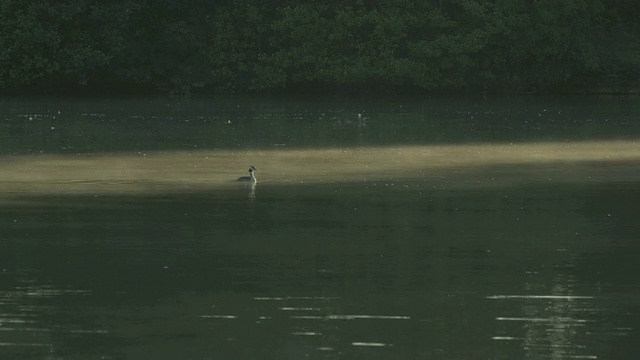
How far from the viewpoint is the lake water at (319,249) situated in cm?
895

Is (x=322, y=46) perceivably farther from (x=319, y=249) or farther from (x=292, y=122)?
(x=319, y=249)

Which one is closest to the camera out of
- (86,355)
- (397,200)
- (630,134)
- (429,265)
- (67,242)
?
(86,355)

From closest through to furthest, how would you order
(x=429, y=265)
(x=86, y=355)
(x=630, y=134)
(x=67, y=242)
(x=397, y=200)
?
(x=86, y=355) → (x=429, y=265) → (x=67, y=242) → (x=397, y=200) → (x=630, y=134)

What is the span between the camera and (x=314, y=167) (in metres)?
21.0

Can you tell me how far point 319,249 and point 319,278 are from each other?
1.54 m

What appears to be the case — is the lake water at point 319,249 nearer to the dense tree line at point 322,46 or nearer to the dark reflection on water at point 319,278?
the dark reflection on water at point 319,278

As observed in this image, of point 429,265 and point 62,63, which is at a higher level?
point 62,63

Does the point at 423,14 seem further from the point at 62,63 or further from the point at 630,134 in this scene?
the point at 630,134

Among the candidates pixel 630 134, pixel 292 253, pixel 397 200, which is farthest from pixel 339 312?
pixel 630 134

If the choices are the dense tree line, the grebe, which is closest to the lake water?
the grebe

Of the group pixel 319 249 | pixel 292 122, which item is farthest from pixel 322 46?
pixel 319 249

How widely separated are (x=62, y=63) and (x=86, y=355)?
3919cm

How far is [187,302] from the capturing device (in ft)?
32.9

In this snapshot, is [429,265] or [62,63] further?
[62,63]
